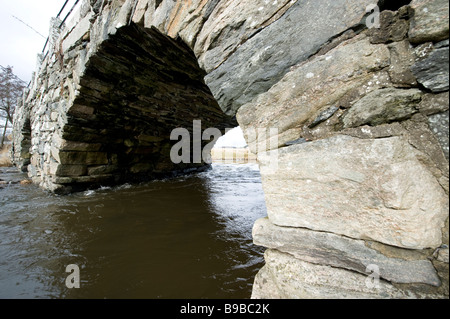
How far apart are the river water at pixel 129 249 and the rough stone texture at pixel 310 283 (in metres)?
0.31

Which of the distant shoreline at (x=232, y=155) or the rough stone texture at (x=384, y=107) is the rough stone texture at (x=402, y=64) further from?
the distant shoreline at (x=232, y=155)

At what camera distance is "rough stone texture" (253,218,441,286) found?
696mm

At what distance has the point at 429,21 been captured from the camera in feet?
2.13

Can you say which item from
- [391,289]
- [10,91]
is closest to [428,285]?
[391,289]

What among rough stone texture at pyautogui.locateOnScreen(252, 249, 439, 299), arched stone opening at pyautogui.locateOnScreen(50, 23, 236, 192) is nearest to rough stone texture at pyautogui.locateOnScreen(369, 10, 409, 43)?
rough stone texture at pyautogui.locateOnScreen(252, 249, 439, 299)

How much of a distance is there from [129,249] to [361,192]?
1.86 meters

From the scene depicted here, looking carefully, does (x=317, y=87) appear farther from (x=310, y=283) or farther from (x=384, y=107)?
(x=310, y=283)

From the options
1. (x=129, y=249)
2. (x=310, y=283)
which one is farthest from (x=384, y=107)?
(x=129, y=249)

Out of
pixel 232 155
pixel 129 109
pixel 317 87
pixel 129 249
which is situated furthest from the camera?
pixel 232 155

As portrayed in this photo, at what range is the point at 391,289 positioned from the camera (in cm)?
74

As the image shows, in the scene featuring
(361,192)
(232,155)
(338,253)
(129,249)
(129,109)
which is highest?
(129,109)

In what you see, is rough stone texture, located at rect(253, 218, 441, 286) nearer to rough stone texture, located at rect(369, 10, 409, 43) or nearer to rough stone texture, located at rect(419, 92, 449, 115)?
rough stone texture, located at rect(419, 92, 449, 115)

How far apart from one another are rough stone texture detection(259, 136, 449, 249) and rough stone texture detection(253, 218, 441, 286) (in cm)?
4
